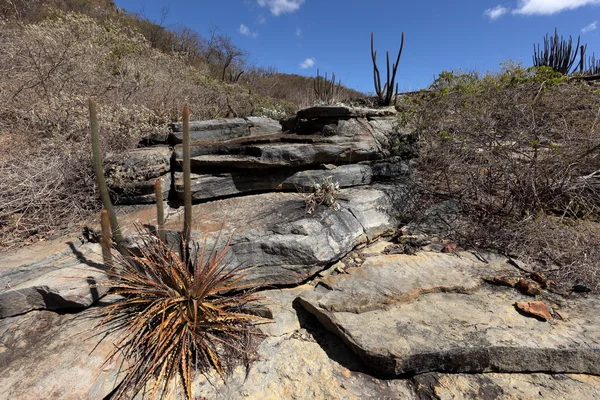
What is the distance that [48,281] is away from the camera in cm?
231

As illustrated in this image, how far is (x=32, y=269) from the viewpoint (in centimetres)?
244

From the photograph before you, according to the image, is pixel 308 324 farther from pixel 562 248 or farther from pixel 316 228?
pixel 562 248

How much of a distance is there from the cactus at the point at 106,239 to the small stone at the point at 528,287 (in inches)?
136

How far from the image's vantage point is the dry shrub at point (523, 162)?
301 centimetres

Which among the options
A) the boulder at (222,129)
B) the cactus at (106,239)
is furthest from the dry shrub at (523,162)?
the cactus at (106,239)

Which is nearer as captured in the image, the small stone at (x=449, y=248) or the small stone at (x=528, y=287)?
the small stone at (x=528, y=287)

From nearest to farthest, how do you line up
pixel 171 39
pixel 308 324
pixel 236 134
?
pixel 308 324 < pixel 236 134 < pixel 171 39

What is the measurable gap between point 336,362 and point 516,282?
5.91 feet

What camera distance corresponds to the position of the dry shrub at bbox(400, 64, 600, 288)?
3010 millimetres

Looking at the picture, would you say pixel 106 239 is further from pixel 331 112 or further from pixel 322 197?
pixel 331 112

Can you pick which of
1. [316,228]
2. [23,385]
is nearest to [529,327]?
[316,228]

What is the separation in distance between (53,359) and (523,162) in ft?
16.8

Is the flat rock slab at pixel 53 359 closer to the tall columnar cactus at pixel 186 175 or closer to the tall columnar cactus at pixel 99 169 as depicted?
the tall columnar cactus at pixel 99 169

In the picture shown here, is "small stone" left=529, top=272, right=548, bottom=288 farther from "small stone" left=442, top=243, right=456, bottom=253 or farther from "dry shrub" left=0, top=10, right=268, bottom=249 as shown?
"dry shrub" left=0, top=10, right=268, bottom=249
